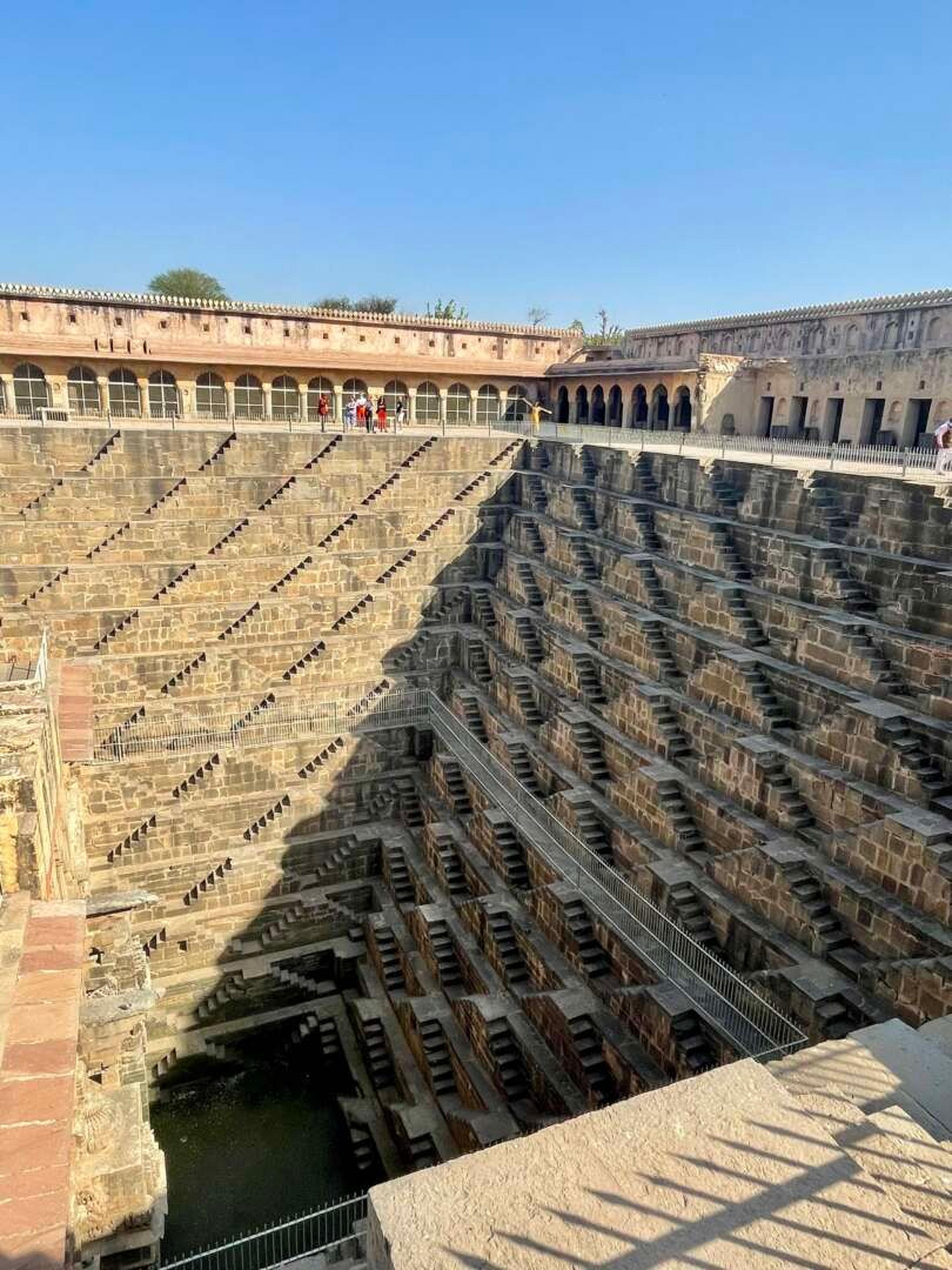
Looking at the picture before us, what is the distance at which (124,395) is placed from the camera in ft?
87.5

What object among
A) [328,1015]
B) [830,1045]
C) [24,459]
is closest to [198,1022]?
[328,1015]

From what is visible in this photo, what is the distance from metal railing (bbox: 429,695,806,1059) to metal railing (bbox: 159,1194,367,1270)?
5.06 metres

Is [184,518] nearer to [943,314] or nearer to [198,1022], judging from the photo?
[198,1022]

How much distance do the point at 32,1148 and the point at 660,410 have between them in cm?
2757

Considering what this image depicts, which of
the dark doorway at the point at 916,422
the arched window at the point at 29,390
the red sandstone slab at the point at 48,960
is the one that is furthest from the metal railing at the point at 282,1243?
the arched window at the point at 29,390

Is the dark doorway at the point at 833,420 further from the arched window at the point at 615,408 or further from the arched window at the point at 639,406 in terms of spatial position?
the arched window at the point at 615,408

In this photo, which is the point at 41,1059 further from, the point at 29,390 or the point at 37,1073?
the point at 29,390

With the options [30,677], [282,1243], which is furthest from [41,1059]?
[30,677]

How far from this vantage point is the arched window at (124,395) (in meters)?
26.4

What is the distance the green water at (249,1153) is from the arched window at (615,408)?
76.7ft

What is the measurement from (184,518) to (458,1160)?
16762 mm

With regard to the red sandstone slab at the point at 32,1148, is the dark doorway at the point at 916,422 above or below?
above

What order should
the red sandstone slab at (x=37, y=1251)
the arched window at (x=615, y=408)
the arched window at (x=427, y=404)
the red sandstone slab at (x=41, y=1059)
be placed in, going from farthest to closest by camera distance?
the arched window at (x=427, y=404) < the arched window at (x=615, y=408) < the red sandstone slab at (x=41, y=1059) < the red sandstone slab at (x=37, y=1251)

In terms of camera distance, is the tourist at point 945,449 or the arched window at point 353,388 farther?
the arched window at point 353,388
